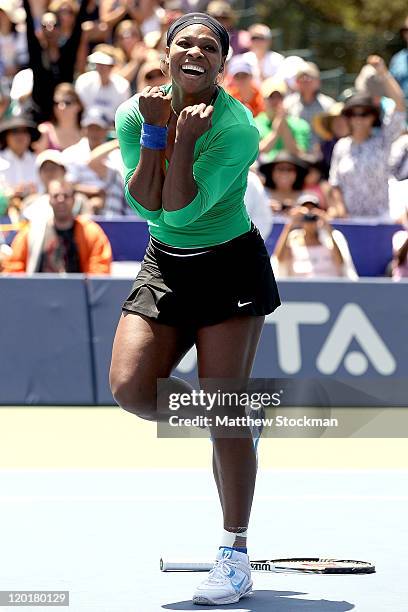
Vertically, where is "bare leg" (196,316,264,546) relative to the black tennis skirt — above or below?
below

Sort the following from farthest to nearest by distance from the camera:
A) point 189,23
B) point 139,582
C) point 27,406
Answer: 1. point 27,406
2. point 139,582
3. point 189,23

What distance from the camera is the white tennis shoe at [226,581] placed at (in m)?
5.07

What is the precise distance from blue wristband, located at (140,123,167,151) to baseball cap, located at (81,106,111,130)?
28.0 feet

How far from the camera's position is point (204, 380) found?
16.9 feet

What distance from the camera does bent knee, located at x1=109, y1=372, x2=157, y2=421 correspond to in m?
5.08

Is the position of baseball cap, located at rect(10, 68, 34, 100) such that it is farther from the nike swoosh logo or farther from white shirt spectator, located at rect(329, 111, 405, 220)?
the nike swoosh logo

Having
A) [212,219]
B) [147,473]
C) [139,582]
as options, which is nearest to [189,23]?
[212,219]

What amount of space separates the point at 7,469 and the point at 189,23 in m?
3.95

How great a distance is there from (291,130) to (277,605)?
9644 millimetres

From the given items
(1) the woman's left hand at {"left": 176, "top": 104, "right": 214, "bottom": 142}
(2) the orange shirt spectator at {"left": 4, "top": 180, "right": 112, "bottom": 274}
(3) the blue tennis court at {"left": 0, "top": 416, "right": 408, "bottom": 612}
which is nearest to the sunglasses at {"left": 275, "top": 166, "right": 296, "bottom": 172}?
(2) the orange shirt spectator at {"left": 4, "top": 180, "right": 112, "bottom": 274}

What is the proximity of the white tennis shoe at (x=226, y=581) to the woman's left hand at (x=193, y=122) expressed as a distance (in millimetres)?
1576

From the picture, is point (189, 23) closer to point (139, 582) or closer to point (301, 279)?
point (139, 582)

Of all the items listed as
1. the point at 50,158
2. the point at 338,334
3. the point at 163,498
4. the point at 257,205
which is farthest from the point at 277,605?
the point at 50,158

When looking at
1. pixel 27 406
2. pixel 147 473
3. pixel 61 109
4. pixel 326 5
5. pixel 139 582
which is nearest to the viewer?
pixel 139 582
